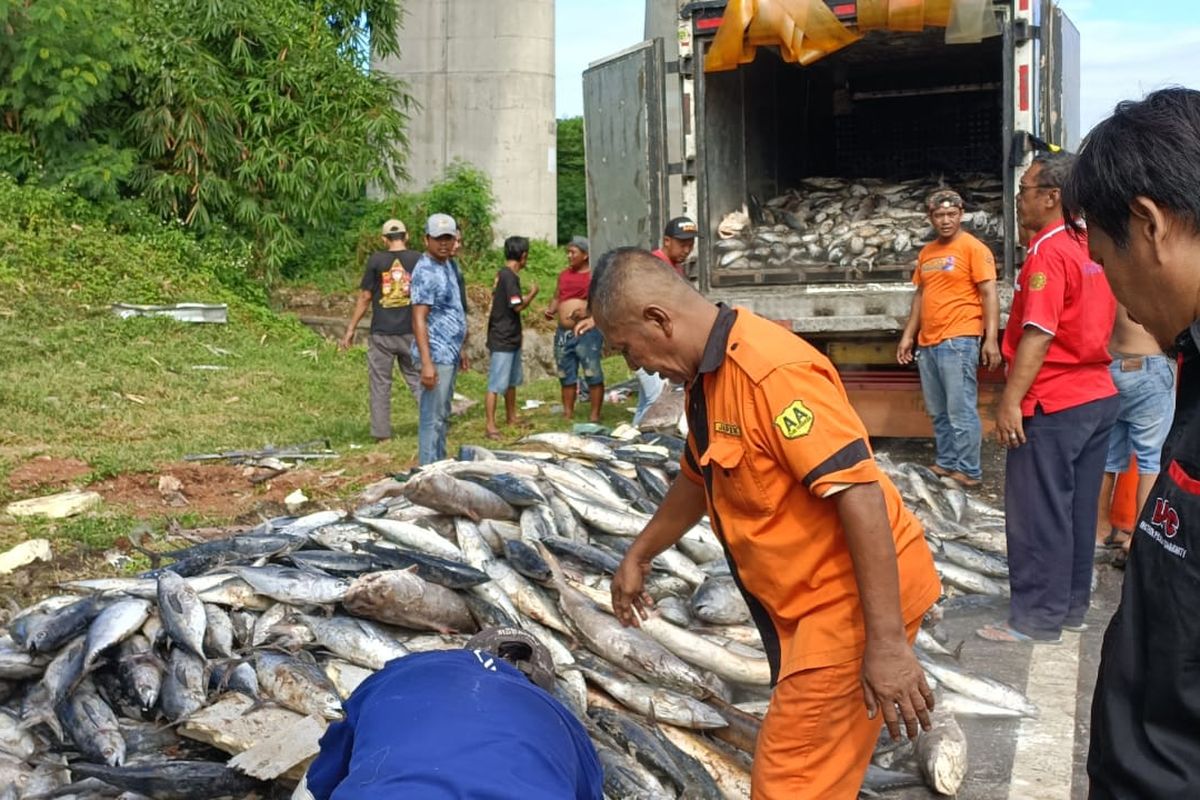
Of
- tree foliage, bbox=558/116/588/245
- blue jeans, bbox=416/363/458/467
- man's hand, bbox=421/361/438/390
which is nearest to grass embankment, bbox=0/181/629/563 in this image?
blue jeans, bbox=416/363/458/467

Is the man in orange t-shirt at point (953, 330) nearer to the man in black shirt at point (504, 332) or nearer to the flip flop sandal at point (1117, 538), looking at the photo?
the flip flop sandal at point (1117, 538)

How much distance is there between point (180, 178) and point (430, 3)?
704cm

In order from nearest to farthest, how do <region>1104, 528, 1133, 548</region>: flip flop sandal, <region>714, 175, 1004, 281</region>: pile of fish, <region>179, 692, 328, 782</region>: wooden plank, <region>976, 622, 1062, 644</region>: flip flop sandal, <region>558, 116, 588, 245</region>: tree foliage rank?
<region>179, 692, 328, 782</region>: wooden plank
<region>976, 622, 1062, 644</region>: flip flop sandal
<region>1104, 528, 1133, 548</region>: flip flop sandal
<region>714, 175, 1004, 281</region>: pile of fish
<region>558, 116, 588, 245</region>: tree foliage

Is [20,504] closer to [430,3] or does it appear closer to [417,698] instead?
[417,698]

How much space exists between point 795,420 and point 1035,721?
105 inches

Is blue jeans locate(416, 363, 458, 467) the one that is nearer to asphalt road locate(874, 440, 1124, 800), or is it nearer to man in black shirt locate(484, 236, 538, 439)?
man in black shirt locate(484, 236, 538, 439)

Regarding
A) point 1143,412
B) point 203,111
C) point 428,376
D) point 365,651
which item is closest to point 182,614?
→ point 365,651

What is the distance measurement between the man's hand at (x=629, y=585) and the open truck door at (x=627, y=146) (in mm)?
6354

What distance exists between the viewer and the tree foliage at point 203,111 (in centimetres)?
1584

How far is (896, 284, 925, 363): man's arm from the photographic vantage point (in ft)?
29.7

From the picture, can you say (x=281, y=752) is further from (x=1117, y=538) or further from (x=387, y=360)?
(x=387, y=360)

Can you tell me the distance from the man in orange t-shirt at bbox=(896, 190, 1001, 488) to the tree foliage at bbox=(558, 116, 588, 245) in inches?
702

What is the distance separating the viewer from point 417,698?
2.17 m

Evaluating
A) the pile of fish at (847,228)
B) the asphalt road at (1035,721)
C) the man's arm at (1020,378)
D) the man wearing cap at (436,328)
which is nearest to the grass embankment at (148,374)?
the man wearing cap at (436,328)
